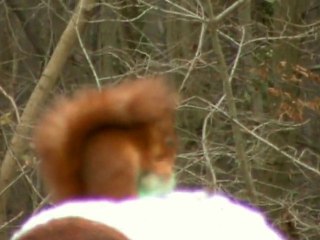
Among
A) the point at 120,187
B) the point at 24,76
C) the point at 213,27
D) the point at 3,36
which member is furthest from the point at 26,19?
the point at 120,187

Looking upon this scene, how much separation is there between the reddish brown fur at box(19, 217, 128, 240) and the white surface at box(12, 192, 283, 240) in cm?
2

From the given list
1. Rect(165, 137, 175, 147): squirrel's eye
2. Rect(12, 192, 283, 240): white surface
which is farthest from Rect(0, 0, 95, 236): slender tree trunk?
Rect(12, 192, 283, 240): white surface

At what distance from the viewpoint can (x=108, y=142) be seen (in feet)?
4.56

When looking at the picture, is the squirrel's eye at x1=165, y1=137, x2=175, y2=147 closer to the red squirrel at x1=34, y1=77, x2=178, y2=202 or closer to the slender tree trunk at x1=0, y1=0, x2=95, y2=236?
the red squirrel at x1=34, y1=77, x2=178, y2=202

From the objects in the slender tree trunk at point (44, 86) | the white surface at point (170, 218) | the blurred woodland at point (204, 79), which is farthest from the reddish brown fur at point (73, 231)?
the slender tree trunk at point (44, 86)

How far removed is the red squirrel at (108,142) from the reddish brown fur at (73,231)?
0.48ft

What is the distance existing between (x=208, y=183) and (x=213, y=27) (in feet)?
2.36

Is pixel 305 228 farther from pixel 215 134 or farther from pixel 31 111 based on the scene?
pixel 31 111

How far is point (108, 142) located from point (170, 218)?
0.20 m

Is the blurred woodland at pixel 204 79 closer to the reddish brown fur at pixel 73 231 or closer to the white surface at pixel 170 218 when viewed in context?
the white surface at pixel 170 218

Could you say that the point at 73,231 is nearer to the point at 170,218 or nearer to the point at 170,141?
the point at 170,218

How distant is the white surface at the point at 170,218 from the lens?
1194 millimetres

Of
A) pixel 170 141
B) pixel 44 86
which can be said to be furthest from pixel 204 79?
pixel 170 141

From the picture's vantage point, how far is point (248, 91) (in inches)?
265
